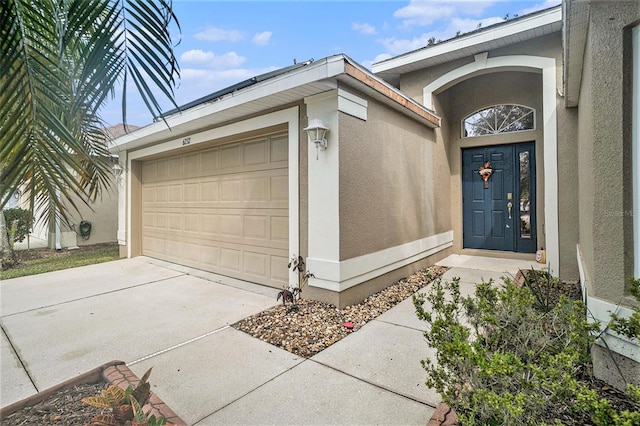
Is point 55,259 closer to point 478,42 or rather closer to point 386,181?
point 386,181

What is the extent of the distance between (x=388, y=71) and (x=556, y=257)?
16.0 feet

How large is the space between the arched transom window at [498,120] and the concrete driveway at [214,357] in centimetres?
471

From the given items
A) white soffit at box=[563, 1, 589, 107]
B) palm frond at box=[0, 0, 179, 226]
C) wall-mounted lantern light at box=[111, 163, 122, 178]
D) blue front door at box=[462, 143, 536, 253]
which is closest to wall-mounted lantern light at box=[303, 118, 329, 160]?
palm frond at box=[0, 0, 179, 226]

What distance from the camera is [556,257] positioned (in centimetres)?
528

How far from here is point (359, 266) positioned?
4305 millimetres

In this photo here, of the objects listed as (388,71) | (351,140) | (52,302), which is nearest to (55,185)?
(351,140)

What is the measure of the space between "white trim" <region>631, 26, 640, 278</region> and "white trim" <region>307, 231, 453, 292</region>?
8.69ft

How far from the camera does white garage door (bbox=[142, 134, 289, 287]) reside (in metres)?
5.00

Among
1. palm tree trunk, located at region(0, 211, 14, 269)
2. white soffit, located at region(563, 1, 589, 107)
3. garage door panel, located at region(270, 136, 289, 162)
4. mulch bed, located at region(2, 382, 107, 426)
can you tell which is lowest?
mulch bed, located at region(2, 382, 107, 426)

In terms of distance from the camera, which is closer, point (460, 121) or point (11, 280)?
point (11, 280)

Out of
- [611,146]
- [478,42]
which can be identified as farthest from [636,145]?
[478,42]

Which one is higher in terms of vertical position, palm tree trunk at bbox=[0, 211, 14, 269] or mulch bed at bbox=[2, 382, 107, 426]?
palm tree trunk at bbox=[0, 211, 14, 269]

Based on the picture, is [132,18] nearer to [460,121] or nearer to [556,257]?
[556,257]

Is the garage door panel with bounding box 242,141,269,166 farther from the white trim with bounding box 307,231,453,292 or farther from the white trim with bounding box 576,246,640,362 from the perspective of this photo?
the white trim with bounding box 576,246,640,362
